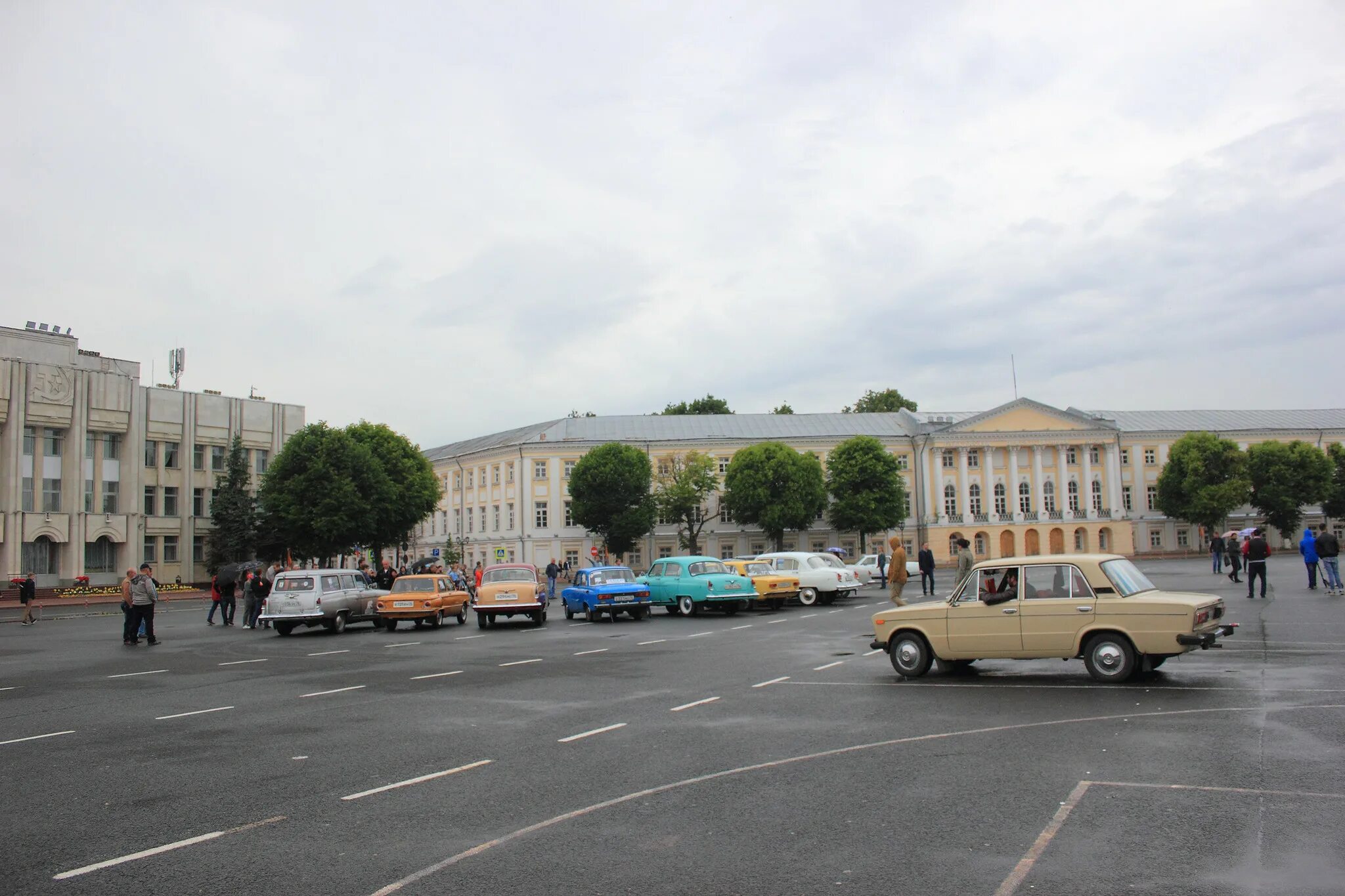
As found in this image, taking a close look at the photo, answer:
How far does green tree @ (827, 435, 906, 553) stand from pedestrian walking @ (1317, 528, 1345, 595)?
176ft

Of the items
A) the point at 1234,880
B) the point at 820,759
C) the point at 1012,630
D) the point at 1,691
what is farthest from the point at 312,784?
the point at 1,691

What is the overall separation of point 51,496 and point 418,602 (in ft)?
146

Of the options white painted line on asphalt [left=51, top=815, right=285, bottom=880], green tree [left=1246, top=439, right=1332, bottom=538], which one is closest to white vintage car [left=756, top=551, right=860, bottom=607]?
white painted line on asphalt [left=51, top=815, right=285, bottom=880]

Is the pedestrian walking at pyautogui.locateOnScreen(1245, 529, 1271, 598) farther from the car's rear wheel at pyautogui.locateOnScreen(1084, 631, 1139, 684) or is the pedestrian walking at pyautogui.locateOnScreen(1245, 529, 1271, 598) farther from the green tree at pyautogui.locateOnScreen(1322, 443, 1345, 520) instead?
the green tree at pyautogui.locateOnScreen(1322, 443, 1345, 520)

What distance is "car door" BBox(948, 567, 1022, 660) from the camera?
13.2 m

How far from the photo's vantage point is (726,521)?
87125 mm

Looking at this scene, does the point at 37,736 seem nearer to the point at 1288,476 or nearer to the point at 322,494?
the point at 322,494

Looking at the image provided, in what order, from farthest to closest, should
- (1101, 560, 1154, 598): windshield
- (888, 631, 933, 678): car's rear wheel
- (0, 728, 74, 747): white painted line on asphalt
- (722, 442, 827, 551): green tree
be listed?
(722, 442, 827, 551): green tree
(888, 631, 933, 678): car's rear wheel
(1101, 560, 1154, 598): windshield
(0, 728, 74, 747): white painted line on asphalt

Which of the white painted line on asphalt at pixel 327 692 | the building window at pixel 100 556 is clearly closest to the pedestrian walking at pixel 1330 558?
the white painted line on asphalt at pixel 327 692

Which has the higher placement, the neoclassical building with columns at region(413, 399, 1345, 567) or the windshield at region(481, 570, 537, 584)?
the neoclassical building with columns at region(413, 399, 1345, 567)

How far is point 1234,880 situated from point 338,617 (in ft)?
81.9

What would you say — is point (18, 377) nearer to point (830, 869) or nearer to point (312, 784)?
point (312, 784)

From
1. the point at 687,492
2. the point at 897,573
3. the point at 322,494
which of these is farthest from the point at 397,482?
the point at 897,573

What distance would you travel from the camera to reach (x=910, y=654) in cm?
1418
